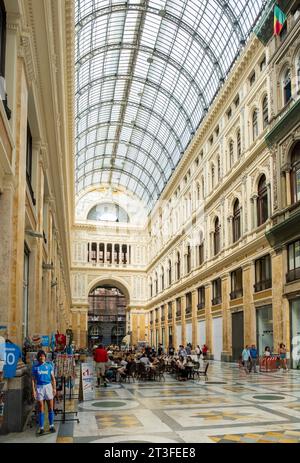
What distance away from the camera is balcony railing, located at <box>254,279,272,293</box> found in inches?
1088

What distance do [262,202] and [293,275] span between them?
255 inches

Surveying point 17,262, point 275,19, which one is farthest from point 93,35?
point 17,262

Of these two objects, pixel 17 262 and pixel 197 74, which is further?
pixel 197 74

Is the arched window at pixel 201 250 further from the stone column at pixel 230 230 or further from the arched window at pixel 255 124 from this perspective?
the arched window at pixel 255 124

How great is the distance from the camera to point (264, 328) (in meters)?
28.7

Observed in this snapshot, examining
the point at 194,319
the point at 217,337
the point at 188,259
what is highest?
the point at 188,259

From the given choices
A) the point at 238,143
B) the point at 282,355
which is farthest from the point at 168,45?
the point at 282,355

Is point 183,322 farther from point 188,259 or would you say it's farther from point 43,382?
point 43,382

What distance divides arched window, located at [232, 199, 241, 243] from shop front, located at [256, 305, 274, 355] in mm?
6149

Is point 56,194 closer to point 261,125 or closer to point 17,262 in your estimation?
point 261,125
